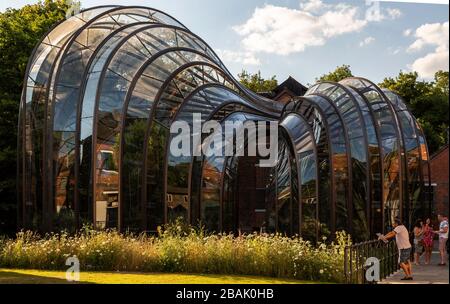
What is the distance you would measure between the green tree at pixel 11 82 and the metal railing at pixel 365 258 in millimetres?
15591

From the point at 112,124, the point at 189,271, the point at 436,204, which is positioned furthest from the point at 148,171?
the point at 436,204

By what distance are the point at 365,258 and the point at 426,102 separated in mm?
36505

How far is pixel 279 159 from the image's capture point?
20.7 m

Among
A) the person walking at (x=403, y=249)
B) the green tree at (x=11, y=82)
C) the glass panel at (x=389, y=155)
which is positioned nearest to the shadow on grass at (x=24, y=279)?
the person walking at (x=403, y=249)

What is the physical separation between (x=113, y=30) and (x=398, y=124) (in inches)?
431

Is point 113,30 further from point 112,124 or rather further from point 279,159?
point 279,159

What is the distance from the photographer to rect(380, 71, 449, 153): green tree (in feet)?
135

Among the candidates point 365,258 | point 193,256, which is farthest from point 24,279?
point 365,258

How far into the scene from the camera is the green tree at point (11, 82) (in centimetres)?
2277

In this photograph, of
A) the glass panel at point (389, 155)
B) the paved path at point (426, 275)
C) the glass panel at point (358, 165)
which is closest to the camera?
the paved path at point (426, 275)

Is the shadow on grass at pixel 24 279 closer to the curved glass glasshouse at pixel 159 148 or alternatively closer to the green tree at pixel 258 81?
the curved glass glasshouse at pixel 159 148

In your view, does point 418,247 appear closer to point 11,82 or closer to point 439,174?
point 439,174

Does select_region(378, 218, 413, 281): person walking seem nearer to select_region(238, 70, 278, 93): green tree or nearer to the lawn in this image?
the lawn

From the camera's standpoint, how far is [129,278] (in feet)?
33.7
